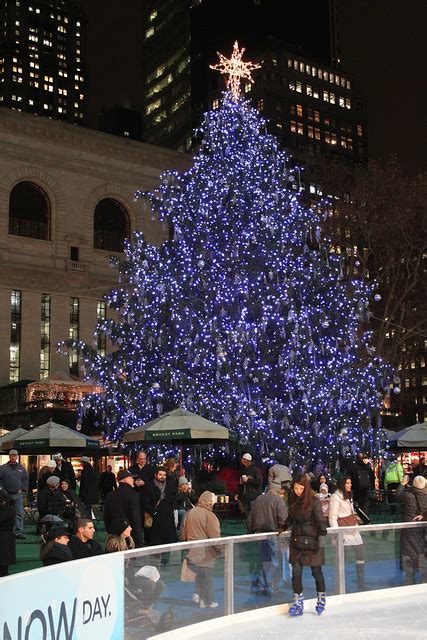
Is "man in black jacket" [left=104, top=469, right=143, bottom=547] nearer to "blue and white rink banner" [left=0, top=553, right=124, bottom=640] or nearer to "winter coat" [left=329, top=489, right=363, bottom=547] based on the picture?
"winter coat" [left=329, top=489, right=363, bottom=547]

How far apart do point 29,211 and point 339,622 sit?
141 feet

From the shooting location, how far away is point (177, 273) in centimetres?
2553

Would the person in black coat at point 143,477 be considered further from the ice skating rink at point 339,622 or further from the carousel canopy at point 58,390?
the carousel canopy at point 58,390

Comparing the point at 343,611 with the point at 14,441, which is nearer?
the point at 343,611

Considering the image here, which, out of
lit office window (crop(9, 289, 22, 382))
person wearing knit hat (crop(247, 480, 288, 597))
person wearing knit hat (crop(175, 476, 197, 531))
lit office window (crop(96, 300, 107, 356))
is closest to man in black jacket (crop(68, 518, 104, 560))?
person wearing knit hat (crop(247, 480, 288, 597))

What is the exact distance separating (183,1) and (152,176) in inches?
4157

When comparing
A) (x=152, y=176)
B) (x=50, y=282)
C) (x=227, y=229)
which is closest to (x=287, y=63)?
(x=152, y=176)

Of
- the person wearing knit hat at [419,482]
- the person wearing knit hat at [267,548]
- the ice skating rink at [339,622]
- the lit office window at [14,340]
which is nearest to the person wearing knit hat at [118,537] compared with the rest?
the ice skating rink at [339,622]

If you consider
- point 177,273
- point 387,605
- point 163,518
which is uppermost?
point 177,273

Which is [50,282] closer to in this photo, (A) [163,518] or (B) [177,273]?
(B) [177,273]

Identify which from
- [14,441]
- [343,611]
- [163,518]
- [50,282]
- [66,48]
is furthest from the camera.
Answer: [66,48]

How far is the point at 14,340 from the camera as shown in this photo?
48.6m

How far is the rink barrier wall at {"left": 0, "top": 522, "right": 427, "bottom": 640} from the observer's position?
5410mm

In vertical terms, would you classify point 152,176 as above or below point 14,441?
above
